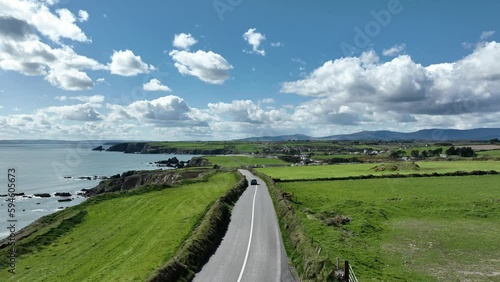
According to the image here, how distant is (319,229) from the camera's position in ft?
123

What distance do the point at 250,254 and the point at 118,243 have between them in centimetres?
1584

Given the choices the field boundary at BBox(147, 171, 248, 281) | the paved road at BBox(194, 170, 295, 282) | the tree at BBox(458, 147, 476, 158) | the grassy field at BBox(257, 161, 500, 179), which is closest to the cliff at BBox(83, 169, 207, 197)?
the grassy field at BBox(257, 161, 500, 179)

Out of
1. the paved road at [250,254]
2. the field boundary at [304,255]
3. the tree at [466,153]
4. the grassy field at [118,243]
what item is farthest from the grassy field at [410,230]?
the tree at [466,153]

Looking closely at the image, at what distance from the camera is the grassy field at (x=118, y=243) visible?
27.3m

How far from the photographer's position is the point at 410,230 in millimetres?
38812

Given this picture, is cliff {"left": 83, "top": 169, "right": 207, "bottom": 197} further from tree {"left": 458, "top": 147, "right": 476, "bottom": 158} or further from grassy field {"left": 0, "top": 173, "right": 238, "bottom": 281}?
tree {"left": 458, "top": 147, "right": 476, "bottom": 158}

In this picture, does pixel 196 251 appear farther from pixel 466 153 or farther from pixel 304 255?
pixel 466 153

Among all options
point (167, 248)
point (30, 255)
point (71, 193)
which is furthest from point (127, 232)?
point (71, 193)

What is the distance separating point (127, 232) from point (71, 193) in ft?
263

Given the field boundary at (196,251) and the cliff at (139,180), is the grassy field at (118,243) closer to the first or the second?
the field boundary at (196,251)

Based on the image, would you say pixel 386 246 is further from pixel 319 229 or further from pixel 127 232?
pixel 127 232

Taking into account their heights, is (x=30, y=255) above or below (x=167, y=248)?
below

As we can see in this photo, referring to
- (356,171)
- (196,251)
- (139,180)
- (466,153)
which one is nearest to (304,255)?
(196,251)

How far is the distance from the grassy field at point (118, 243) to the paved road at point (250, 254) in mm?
3798
